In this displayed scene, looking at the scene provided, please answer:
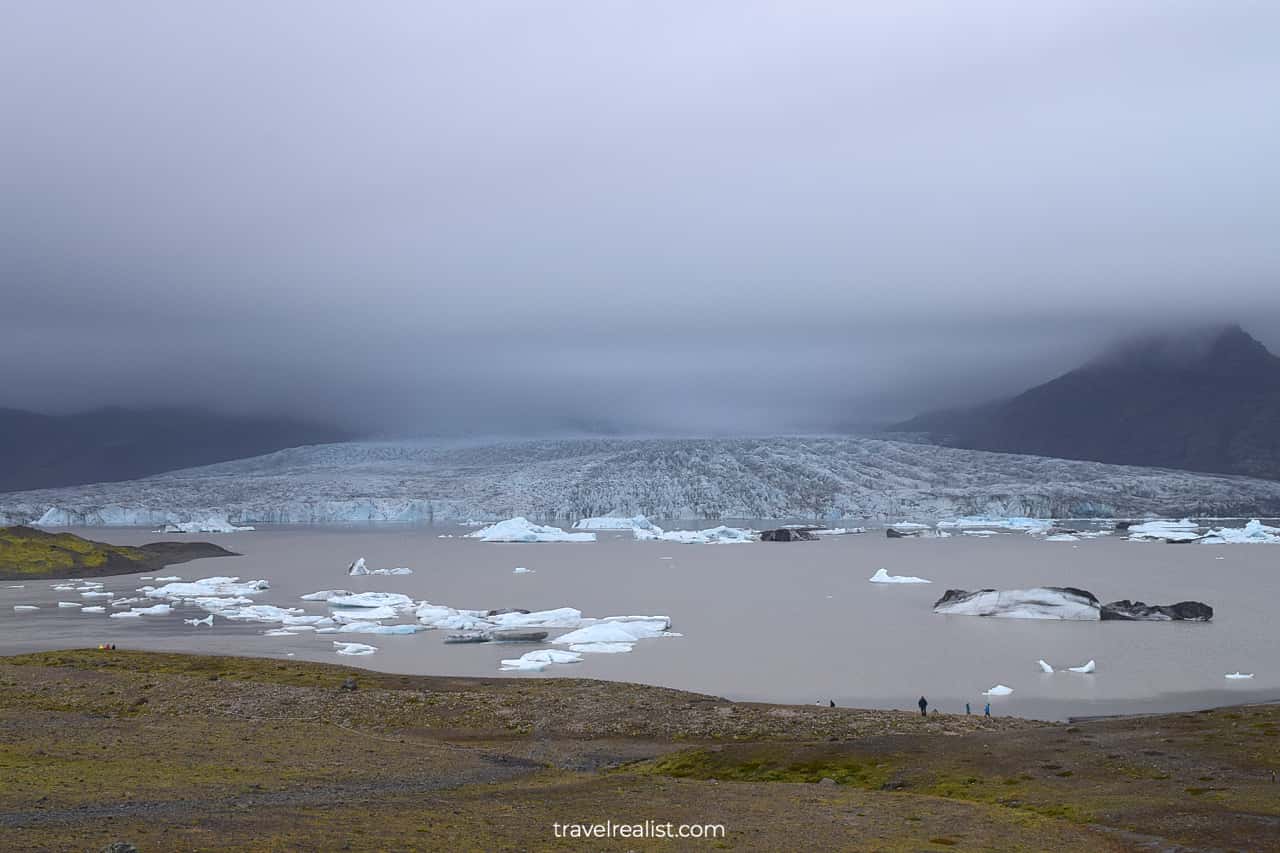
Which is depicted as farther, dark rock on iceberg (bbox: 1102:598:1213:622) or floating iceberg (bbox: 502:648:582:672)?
dark rock on iceberg (bbox: 1102:598:1213:622)

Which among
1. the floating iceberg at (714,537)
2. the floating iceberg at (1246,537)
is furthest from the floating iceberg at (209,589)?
the floating iceberg at (1246,537)

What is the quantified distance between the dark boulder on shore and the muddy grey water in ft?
43.4

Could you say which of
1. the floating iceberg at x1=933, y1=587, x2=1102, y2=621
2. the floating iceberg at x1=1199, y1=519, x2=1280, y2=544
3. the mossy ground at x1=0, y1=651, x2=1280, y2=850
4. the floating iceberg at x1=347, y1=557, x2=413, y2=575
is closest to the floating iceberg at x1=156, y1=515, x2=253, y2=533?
the floating iceberg at x1=347, y1=557, x2=413, y2=575

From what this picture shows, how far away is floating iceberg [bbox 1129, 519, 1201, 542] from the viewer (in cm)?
9569

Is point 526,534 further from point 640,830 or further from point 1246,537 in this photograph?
point 640,830

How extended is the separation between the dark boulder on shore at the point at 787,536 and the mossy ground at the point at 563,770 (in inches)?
2881

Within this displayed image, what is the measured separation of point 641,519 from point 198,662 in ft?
279

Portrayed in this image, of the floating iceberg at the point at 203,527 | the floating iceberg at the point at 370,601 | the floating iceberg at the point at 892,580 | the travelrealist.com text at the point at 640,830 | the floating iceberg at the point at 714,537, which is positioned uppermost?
the floating iceberg at the point at 203,527

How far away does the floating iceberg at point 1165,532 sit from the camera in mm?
95688

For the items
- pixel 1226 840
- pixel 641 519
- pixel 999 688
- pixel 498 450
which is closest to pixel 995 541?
pixel 641 519

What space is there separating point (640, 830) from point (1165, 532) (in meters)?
97.9

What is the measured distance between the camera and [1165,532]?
99062 mm

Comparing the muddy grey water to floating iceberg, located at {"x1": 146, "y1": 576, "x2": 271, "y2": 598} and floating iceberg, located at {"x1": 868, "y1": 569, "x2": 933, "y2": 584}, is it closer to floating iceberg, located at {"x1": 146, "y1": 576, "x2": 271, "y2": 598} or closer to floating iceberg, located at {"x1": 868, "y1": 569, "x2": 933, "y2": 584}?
floating iceberg, located at {"x1": 868, "y1": 569, "x2": 933, "y2": 584}

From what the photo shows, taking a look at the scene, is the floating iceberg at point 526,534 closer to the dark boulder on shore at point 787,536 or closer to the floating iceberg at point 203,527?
the dark boulder on shore at point 787,536
